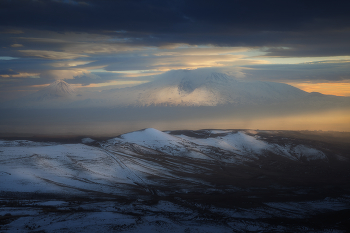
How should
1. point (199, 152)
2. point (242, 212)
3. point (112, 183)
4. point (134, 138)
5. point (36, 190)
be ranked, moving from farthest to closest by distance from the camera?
point (134, 138) < point (199, 152) < point (112, 183) < point (36, 190) < point (242, 212)

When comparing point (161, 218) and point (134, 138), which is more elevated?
point (134, 138)

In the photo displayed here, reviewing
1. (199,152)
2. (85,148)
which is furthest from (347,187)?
(85,148)

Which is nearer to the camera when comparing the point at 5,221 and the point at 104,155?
the point at 5,221

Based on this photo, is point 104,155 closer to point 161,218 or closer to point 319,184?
Answer: point 161,218

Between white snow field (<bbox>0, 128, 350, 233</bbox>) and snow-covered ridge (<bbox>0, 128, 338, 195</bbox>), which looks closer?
white snow field (<bbox>0, 128, 350, 233</bbox>)

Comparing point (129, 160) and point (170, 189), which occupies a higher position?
point (129, 160)

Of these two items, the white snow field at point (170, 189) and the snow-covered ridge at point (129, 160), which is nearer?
the white snow field at point (170, 189)

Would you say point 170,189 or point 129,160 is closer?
point 170,189

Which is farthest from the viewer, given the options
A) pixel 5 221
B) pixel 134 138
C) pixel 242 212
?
pixel 134 138
